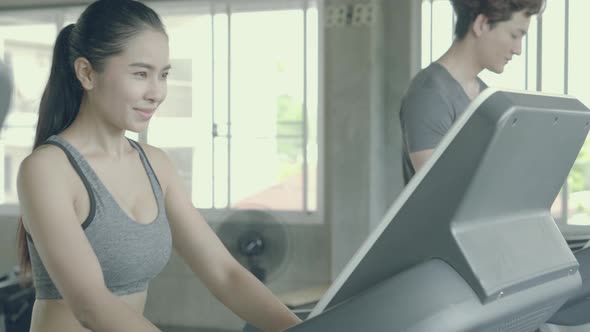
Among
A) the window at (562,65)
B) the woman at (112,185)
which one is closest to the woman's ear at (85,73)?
the woman at (112,185)

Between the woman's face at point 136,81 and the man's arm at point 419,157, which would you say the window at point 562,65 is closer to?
the man's arm at point 419,157

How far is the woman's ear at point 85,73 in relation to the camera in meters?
1.33

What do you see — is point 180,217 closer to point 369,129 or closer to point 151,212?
point 151,212

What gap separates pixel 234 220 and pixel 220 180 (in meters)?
0.69

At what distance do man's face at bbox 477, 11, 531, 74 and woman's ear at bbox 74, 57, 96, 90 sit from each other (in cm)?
84

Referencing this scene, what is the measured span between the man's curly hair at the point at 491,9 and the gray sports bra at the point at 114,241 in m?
0.78

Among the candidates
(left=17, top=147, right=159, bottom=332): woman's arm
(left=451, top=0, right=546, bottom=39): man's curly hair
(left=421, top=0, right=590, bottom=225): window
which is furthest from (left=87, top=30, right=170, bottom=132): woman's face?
(left=421, top=0, right=590, bottom=225): window

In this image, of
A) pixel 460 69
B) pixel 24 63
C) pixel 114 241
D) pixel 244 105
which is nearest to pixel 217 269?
pixel 114 241

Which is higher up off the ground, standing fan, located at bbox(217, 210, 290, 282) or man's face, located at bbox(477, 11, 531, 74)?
man's face, located at bbox(477, 11, 531, 74)

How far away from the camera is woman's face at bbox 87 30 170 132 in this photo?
125cm

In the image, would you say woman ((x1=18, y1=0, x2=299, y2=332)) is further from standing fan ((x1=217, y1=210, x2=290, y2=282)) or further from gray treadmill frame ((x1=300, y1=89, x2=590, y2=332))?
standing fan ((x1=217, y1=210, x2=290, y2=282))

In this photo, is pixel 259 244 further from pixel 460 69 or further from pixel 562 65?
pixel 460 69

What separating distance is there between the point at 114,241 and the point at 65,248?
0.21 meters

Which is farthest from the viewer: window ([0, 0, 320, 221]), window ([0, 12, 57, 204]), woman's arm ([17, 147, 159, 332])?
window ([0, 12, 57, 204])
